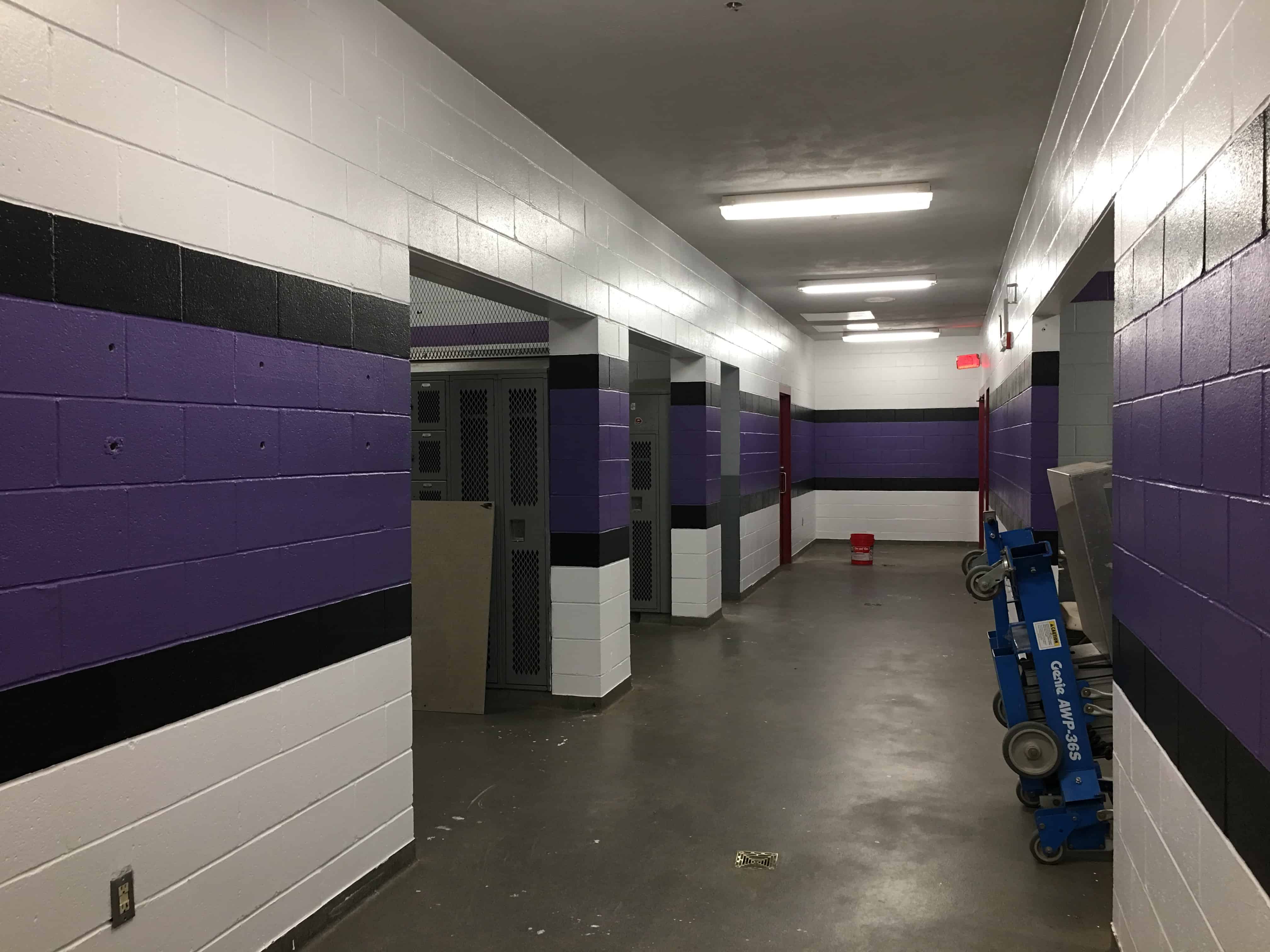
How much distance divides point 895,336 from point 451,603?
895cm

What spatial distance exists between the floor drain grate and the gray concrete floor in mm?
35

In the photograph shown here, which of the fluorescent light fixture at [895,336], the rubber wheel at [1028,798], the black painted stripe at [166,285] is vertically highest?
the fluorescent light fixture at [895,336]

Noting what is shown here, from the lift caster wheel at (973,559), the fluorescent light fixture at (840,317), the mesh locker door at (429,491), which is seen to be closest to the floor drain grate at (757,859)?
the lift caster wheel at (973,559)

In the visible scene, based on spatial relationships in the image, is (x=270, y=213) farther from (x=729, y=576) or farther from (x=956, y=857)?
(x=729, y=576)

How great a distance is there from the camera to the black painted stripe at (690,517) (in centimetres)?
759

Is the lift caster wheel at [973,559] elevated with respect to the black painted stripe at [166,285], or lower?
lower

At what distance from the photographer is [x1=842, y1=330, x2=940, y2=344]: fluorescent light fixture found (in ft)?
40.9

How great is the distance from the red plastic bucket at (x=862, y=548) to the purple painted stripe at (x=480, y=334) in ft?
20.0

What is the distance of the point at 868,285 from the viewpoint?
8.61m

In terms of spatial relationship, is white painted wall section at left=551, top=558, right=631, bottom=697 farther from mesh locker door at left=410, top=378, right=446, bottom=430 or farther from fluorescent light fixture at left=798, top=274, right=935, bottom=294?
fluorescent light fixture at left=798, top=274, right=935, bottom=294

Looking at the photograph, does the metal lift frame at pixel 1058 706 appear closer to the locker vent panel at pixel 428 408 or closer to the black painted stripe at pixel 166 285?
the black painted stripe at pixel 166 285

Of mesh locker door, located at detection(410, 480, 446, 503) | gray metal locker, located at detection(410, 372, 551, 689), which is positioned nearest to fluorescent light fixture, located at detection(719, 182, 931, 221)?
gray metal locker, located at detection(410, 372, 551, 689)

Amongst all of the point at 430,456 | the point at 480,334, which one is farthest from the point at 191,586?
the point at 480,334

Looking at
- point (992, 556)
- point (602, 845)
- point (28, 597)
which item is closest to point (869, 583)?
point (992, 556)
